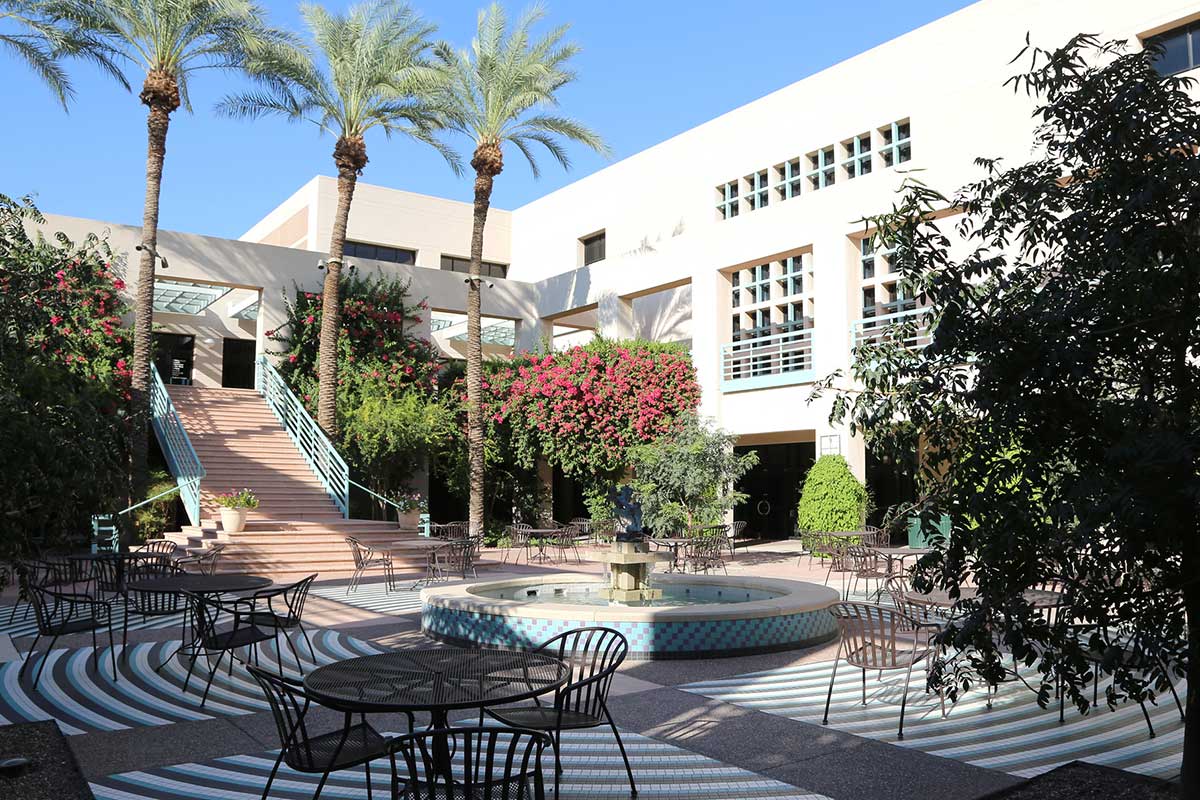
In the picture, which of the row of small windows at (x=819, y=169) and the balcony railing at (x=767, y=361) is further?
the row of small windows at (x=819, y=169)

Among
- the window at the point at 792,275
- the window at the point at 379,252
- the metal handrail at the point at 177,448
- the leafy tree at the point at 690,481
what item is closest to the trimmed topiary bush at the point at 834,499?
the leafy tree at the point at 690,481

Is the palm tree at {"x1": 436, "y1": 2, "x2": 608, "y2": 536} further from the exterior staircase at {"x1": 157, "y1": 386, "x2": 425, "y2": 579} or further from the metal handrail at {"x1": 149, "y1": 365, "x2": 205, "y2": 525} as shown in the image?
the metal handrail at {"x1": 149, "y1": 365, "x2": 205, "y2": 525}

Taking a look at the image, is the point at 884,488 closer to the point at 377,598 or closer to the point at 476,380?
the point at 476,380

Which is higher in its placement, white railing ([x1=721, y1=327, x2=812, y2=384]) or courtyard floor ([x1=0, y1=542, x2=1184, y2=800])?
white railing ([x1=721, y1=327, x2=812, y2=384])

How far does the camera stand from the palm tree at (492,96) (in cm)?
2003

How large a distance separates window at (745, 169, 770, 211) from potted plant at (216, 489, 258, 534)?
1403 centimetres

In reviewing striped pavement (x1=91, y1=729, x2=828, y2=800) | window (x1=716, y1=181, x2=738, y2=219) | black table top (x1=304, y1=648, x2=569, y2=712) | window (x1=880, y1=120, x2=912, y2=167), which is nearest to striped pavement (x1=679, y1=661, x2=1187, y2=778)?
striped pavement (x1=91, y1=729, x2=828, y2=800)

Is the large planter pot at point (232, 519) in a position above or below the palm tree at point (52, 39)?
below

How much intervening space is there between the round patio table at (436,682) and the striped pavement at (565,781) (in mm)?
689

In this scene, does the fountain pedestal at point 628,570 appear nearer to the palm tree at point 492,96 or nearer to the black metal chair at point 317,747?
the black metal chair at point 317,747

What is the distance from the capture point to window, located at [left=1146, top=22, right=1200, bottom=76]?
51.6 ft

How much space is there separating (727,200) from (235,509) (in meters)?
14.7

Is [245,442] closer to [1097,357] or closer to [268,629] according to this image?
[268,629]

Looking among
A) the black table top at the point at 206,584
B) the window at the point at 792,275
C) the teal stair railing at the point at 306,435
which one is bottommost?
the black table top at the point at 206,584
